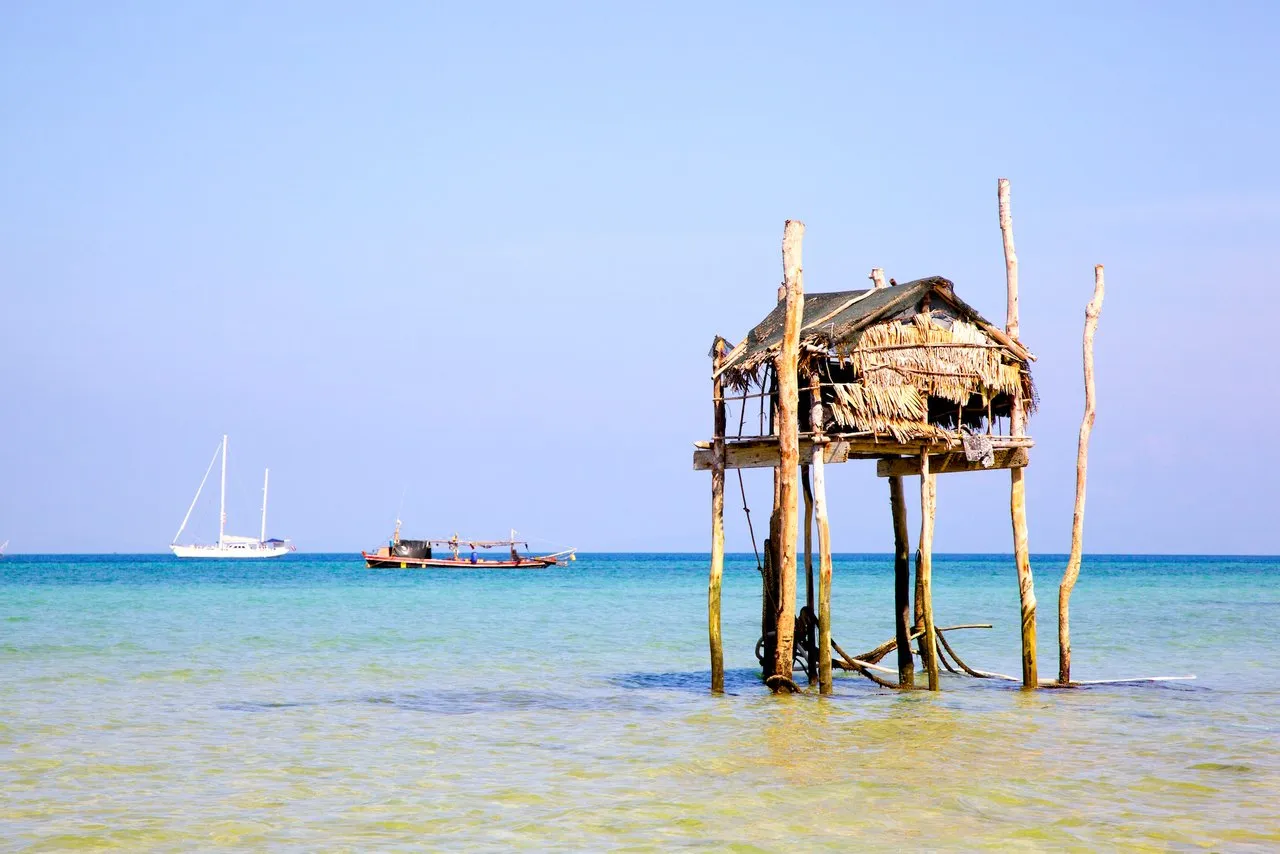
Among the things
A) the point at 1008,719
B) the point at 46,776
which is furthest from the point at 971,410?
the point at 46,776

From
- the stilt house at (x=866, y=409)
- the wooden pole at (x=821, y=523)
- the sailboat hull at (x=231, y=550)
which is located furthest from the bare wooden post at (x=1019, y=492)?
the sailboat hull at (x=231, y=550)

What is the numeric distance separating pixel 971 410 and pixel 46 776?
40.3 feet

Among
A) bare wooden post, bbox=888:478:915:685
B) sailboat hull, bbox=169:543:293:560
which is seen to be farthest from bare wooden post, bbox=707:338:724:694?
sailboat hull, bbox=169:543:293:560

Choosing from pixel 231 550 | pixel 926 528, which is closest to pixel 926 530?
pixel 926 528

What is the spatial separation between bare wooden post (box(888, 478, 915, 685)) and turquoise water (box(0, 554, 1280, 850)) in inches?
16.6

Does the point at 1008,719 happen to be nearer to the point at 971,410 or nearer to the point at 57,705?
the point at 971,410

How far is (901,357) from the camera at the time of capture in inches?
654

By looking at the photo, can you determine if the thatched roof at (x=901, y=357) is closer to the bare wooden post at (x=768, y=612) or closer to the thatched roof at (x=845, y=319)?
the thatched roof at (x=845, y=319)

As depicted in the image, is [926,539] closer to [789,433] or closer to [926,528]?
[926,528]

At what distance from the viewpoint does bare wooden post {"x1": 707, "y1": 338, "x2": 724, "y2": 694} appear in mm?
16625

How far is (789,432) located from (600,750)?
14.2ft

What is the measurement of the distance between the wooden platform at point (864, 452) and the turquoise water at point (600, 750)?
314 cm

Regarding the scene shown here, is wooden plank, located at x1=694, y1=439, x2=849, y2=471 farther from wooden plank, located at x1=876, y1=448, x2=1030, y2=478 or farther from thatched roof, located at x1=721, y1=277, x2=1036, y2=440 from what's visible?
wooden plank, located at x1=876, y1=448, x2=1030, y2=478

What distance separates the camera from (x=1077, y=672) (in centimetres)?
2202
